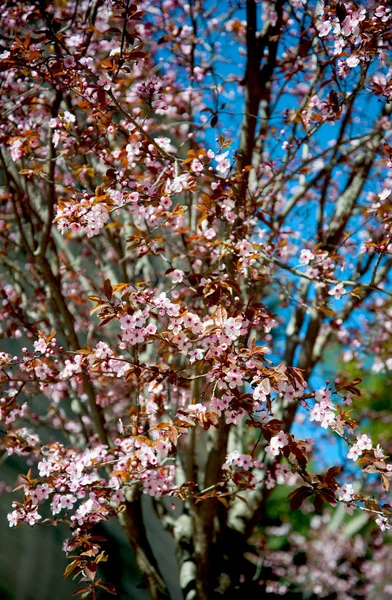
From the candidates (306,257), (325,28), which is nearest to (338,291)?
(306,257)

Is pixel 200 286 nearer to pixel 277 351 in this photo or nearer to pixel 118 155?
pixel 118 155

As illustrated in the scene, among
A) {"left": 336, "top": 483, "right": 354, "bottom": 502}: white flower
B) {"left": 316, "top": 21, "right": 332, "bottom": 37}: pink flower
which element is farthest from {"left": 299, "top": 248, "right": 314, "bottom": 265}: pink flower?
{"left": 336, "top": 483, "right": 354, "bottom": 502}: white flower

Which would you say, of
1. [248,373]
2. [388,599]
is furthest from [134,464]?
[388,599]

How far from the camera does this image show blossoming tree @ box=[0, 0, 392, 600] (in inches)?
81.0

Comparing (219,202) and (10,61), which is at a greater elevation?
(10,61)

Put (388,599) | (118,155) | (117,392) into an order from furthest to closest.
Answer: (388,599), (117,392), (118,155)

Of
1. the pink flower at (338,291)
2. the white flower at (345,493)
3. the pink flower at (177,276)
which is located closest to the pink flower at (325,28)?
the pink flower at (338,291)

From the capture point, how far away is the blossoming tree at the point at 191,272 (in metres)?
2.06

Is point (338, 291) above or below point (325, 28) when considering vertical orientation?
below

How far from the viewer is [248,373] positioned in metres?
1.99

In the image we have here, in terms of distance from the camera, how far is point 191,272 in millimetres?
2977

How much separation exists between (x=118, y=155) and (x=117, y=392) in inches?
99.2

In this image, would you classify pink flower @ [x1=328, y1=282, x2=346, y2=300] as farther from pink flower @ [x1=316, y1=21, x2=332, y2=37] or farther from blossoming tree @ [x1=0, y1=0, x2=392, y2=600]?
pink flower @ [x1=316, y1=21, x2=332, y2=37]

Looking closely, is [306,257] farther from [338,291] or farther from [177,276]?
[177,276]
